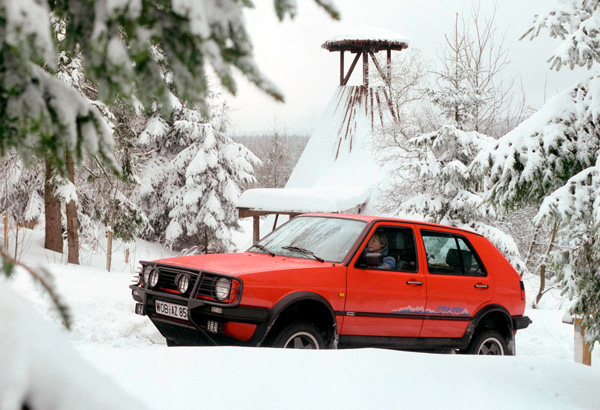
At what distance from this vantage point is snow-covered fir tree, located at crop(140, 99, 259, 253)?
30.6 m

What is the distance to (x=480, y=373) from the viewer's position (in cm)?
523

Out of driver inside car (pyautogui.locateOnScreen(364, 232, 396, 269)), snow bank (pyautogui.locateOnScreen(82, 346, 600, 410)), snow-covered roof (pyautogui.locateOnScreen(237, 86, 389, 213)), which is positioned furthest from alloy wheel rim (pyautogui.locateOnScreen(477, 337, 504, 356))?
snow-covered roof (pyautogui.locateOnScreen(237, 86, 389, 213))

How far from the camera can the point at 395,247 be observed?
7266 mm

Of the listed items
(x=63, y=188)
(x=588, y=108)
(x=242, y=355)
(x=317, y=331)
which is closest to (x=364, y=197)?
(x=63, y=188)

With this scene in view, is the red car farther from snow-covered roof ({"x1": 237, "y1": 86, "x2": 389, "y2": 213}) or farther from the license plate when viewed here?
snow-covered roof ({"x1": 237, "y1": 86, "x2": 389, "y2": 213})

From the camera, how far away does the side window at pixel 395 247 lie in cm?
711

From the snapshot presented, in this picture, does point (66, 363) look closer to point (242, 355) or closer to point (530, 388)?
point (242, 355)

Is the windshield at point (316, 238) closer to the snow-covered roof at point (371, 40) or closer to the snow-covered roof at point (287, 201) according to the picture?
the snow-covered roof at point (287, 201)

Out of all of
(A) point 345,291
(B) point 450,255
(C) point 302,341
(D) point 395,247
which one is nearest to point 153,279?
(C) point 302,341

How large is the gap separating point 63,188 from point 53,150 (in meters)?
16.5

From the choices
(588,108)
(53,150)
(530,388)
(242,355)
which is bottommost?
(530,388)

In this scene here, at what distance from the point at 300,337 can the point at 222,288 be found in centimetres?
84

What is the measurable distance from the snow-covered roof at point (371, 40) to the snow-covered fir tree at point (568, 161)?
67.9ft

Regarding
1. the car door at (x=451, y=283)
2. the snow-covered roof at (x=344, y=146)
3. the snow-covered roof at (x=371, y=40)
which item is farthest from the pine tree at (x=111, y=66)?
the snow-covered roof at (x=371, y=40)
